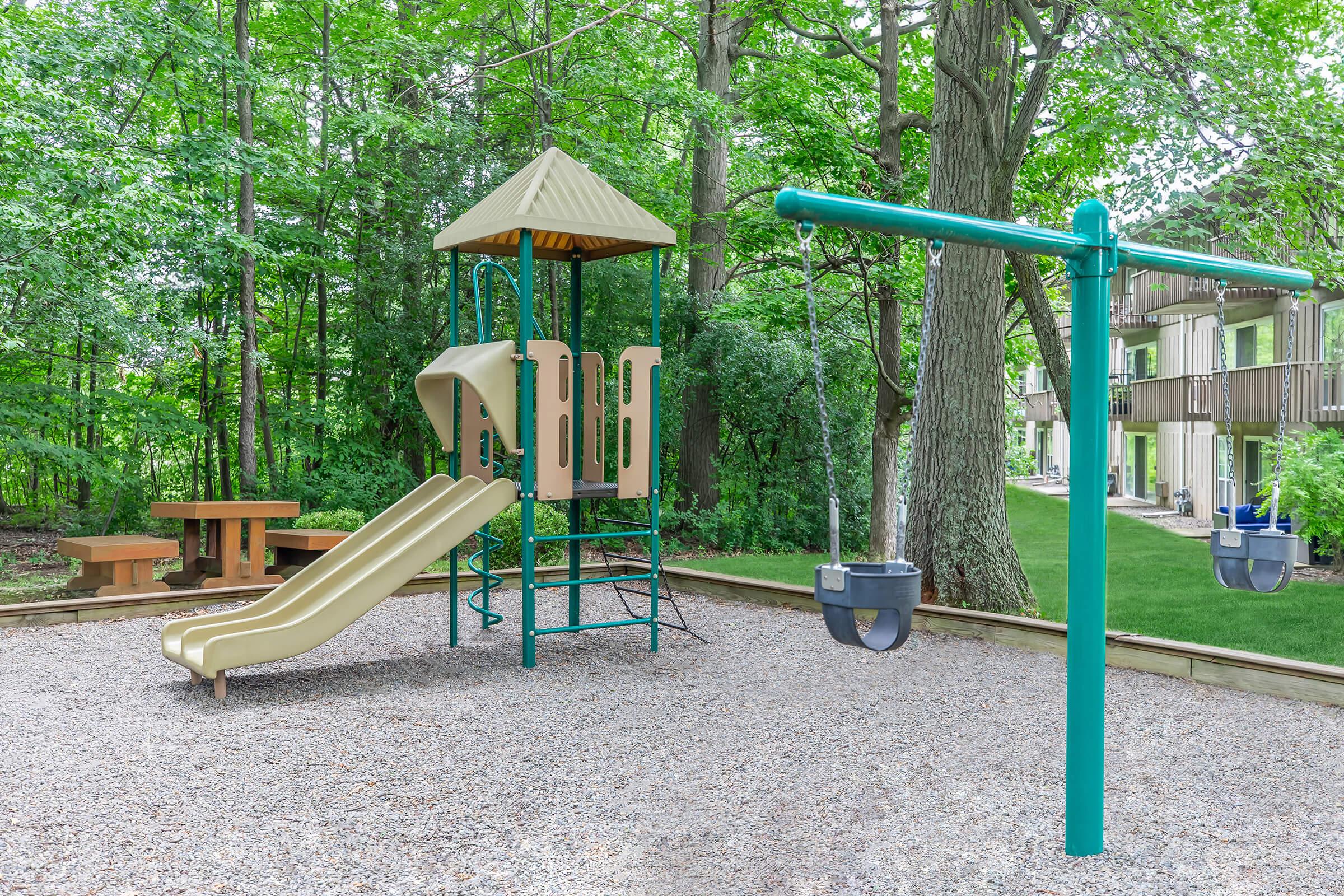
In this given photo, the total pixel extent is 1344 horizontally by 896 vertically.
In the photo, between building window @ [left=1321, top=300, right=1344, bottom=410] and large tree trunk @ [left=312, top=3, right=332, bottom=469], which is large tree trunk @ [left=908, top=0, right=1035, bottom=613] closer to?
large tree trunk @ [left=312, top=3, right=332, bottom=469]

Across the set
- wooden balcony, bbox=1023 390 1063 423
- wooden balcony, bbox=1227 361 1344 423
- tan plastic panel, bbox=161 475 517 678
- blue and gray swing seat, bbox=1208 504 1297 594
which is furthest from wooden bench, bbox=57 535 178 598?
A: wooden balcony, bbox=1023 390 1063 423

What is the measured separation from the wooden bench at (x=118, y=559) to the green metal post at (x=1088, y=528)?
7.30 m

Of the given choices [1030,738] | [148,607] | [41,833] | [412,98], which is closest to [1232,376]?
[412,98]

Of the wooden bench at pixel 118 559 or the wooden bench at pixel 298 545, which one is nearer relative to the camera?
the wooden bench at pixel 118 559

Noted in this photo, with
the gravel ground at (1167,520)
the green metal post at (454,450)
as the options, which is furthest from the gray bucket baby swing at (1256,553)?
the gravel ground at (1167,520)

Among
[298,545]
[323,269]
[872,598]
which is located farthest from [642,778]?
[323,269]

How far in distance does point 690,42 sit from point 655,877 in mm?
12936

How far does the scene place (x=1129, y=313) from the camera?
83.5 ft

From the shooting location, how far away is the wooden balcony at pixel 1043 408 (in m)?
32.4

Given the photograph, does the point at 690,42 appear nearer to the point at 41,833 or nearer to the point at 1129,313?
the point at 41,833

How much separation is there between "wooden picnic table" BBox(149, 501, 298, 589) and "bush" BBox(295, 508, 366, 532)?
2.40 ft

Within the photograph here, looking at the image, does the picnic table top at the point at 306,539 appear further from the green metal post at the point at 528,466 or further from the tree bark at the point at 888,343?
the tree bark at the point at 888,343

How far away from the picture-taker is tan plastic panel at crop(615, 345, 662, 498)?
673 centimetres

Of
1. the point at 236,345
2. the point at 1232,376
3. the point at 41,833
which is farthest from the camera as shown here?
the point at 1232,376
